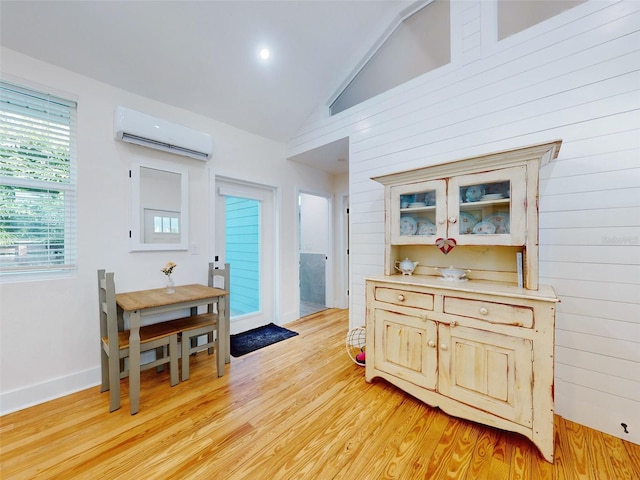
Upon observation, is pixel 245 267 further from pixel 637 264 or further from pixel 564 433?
pixel 637 264

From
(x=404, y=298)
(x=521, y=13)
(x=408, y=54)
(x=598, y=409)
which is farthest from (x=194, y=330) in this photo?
(x=521, y=13)

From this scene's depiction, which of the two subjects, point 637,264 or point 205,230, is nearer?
point 637,264

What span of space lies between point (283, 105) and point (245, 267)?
6.86ft

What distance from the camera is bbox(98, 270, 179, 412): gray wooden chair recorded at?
1.86 m

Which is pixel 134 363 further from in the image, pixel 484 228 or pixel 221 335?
pixel 484 228

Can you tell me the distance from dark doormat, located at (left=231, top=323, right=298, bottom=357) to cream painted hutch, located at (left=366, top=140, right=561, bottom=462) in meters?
1.34

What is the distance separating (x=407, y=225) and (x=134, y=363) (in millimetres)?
2375

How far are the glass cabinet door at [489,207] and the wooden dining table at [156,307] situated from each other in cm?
209

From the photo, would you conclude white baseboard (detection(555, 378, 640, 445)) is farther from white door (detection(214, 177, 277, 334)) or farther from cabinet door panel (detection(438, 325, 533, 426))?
white door (detection(214, 177, 277, 334))

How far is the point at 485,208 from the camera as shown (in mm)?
1963

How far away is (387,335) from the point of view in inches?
83.7

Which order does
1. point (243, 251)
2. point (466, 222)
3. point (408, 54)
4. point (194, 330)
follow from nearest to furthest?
point (466, 222) < point (194, 330) < point (408, 54) < point (243, 251)

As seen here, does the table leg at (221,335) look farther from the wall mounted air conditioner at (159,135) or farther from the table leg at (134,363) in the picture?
the wall mounted air conditioner at (159,135)

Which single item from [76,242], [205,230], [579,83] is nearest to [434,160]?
[579,83]
